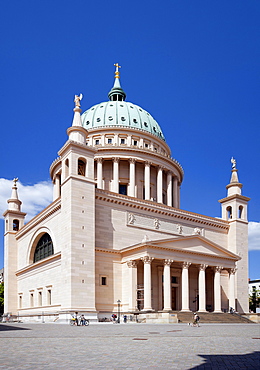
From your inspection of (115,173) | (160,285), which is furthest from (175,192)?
(160,285)

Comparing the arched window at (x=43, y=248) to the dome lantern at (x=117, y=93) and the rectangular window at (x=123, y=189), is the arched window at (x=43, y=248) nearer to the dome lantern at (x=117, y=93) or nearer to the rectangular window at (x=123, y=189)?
the rectangular window at (x=123, y=189)

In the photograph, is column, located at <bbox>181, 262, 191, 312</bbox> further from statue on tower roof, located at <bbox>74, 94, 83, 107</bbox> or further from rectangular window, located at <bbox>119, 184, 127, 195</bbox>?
statue on tower roof, located at <bbox>74, 94, 83, 107</bbox>

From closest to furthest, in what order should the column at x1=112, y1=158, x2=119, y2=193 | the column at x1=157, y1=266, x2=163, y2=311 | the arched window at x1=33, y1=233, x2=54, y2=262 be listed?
1. the column at x1=157, y1=266, x2=163, y2=311
2. the arched window at x1=33, y1=233, x2=54, y2=262
3. the column at x1=112, y1=158, x2=119, y2=193

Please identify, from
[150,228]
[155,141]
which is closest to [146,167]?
[155,141]

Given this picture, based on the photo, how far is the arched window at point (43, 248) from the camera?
55.1m

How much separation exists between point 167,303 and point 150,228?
34.4ft

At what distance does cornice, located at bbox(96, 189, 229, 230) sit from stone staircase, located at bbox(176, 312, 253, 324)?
1437 cm

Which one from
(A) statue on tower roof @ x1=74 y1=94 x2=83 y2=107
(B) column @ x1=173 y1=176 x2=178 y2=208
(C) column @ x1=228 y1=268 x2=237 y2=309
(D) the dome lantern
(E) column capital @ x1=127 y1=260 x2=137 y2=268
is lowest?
(C) column @ x1=228 y1=268 x2=237 y2=309

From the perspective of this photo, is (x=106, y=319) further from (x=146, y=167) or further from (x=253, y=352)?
(x=253, y=352)

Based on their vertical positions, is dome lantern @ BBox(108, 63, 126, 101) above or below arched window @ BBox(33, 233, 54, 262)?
above

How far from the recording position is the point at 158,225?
5588 centimetres

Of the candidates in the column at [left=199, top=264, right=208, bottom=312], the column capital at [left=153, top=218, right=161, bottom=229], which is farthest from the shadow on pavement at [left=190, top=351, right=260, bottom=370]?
the column capital at [left=153, top=218, right=161, bottom=229]

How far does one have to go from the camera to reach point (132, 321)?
44375 mm

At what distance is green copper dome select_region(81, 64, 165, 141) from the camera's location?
243ft
